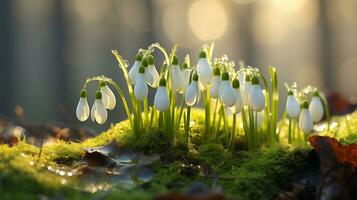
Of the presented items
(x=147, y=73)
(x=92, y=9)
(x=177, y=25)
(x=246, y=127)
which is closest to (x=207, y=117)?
(x=246, y=127)

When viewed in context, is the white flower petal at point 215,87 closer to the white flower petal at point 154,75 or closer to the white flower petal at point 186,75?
the white flower petal at point 186,75

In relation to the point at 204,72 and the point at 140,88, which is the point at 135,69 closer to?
the point at 140,88

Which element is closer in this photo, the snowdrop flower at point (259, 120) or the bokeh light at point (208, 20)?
the snowdrop flower at point (259, 120)

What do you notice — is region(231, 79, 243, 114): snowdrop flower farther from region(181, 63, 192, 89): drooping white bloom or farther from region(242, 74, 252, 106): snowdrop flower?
region(181, 63, 192, 89): drooping white bloom

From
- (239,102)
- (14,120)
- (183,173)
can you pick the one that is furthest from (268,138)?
(14,120)

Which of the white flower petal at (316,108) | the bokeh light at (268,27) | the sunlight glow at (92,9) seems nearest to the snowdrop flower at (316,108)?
the white flower petal at (316,108)

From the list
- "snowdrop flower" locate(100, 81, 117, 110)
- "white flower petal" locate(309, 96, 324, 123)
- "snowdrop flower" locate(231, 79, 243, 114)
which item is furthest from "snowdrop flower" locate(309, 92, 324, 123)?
"snowdrop flower" locate(100, 81, 117, 110)
